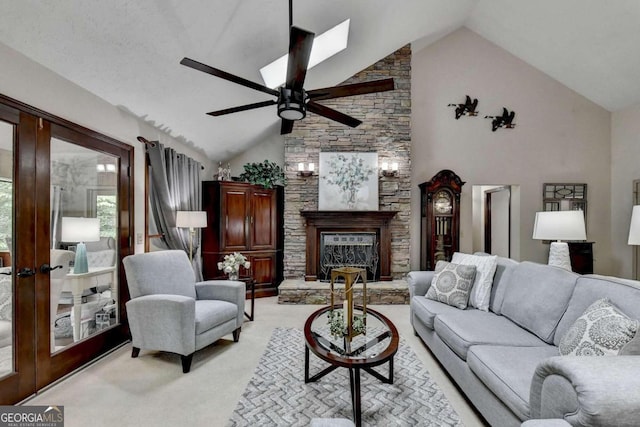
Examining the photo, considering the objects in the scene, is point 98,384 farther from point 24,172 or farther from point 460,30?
point 460,30

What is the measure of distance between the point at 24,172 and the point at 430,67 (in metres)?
5.60

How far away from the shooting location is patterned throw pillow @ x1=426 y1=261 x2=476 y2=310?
2715 millimetres

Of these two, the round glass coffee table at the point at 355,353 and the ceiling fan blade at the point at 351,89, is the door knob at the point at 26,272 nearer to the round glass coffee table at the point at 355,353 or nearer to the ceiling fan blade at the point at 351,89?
the round glass coffee table at the point at 355,353

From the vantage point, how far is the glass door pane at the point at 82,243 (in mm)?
2320

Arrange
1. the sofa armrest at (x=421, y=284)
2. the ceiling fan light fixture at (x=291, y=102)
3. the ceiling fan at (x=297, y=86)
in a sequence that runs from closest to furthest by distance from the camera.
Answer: the ceiling fan at (x=297, y=86) < the ceiling fan light fixture at (x=291, y=102) < the sofa armrest at (x=421, y=284)

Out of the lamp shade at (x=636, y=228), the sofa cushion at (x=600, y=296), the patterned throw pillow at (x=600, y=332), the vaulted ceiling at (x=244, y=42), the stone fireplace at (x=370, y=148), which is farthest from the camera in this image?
the stone fireplace at (x=370, y=148)

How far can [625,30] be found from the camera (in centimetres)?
383

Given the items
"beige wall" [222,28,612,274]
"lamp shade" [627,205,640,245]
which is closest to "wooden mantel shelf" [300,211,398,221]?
"beige wall" [222,28,612,274]

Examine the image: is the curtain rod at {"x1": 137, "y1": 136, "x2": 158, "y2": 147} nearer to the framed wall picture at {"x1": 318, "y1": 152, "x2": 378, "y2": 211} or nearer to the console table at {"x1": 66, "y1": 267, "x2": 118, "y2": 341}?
the console table at {"x1": 66, "y1": 267, "x2": 118, "y2": 341}

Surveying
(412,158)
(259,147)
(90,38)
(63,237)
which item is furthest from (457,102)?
(63,237)


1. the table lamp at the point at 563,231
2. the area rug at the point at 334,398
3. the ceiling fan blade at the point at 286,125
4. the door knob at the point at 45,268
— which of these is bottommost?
the area rug at the point at 334,398

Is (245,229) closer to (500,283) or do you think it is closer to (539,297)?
(500,283)

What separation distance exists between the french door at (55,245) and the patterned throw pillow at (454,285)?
3.09 meters

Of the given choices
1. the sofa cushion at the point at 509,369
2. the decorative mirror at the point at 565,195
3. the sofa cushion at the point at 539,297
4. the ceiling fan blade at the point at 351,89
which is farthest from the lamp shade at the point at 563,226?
the decorative mirror at the point at 565,195
